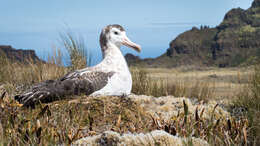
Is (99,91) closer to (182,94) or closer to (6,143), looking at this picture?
(6,143)

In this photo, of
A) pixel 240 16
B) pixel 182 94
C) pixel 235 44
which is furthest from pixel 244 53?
pixel 182 94

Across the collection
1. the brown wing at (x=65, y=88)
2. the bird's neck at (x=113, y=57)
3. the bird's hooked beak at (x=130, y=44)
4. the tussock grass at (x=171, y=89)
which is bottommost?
the tussock grass at (x=171, y=89)

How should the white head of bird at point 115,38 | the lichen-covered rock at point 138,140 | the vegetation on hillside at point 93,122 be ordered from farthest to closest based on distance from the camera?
the white head of bird at point 115,38, the vegetation on hillside at point 93,122, the lichen-covered rock at point 138,140

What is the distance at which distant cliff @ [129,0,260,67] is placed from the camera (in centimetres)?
6638

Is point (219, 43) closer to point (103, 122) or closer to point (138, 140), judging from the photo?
point (103, 122)

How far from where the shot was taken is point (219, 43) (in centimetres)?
7306

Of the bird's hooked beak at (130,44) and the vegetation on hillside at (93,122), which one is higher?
the bird's hooked beak at (130,44)

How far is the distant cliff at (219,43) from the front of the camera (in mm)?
66375

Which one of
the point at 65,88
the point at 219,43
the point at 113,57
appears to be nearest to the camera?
the point at 65,88

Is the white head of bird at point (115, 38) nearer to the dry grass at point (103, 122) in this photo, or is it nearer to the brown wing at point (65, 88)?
the brown wing at point (65, 88)

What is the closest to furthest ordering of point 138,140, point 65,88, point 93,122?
point 138,140 < point 93,122 < point 65,88

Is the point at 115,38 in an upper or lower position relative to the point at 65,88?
upper

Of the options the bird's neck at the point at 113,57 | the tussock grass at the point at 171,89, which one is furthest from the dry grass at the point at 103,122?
the tussock grass at the point at 171,89

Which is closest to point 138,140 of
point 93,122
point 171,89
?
point 93,122
